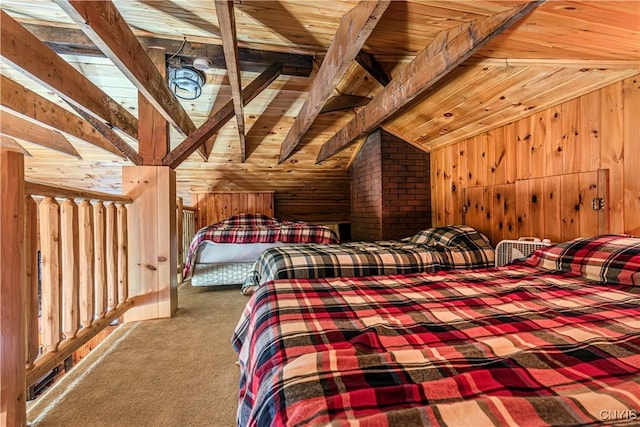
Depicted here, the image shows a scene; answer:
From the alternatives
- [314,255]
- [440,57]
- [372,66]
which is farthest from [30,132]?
[440,57]

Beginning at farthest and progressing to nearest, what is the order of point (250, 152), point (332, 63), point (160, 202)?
1. point (250, 152)
2. point (160, 202)
3. point (332, 63)

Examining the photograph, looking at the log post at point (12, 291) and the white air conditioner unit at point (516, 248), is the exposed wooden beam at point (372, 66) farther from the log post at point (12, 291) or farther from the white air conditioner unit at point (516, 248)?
the log post at point (12, 291)

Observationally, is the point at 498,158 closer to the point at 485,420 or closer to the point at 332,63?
the point at 332,63

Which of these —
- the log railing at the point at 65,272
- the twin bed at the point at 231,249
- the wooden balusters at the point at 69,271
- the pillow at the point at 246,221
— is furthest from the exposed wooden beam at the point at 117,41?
the pillow at the point at 246,221

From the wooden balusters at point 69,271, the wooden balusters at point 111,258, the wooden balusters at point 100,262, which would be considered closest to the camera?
the wooden balusters at point 69,271

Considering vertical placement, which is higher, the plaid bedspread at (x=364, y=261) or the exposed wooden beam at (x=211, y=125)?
the exposed wooden beam at (x=211, y=125)

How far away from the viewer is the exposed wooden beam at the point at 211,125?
2.33m

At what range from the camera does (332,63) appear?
5.41 feet

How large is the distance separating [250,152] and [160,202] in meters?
2.10

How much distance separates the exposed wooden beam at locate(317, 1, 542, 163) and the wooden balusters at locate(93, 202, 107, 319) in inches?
86.4

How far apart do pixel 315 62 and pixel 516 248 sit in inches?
87.6

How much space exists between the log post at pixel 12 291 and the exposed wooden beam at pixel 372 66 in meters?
2.06

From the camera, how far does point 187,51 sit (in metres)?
2.24

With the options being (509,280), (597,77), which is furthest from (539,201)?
(509,280)
